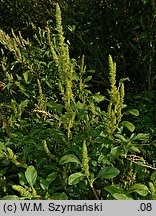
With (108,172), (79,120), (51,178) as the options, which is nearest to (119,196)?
(108,172)

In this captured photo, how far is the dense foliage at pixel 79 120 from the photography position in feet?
4.88

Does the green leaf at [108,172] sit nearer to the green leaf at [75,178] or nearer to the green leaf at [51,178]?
the green leaf at [75,178]

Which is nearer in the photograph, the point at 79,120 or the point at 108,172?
the point at 108,172

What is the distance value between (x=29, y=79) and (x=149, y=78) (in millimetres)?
736

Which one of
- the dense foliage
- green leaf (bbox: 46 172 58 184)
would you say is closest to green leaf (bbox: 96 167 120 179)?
the dense foliage

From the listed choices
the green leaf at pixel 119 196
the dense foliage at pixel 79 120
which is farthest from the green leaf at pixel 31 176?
the green leaf at pixel 119 196

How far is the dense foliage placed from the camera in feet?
4.88

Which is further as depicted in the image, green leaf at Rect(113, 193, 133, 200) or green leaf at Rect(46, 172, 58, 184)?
green leaf at Rect(46, 172, 58, 184)

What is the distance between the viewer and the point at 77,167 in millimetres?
1606

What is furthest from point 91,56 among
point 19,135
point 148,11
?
point 19,135

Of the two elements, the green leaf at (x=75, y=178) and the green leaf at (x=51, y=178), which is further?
the green leaf at (x=51, y=178)

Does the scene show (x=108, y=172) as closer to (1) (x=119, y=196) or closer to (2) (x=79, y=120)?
(1) (x=119, y=196)

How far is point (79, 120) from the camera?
1.67 meters

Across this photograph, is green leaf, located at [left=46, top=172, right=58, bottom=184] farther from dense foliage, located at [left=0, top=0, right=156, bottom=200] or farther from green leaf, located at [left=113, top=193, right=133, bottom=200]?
green leaf, located at [left=113, top=193, right=133, bottom=200]
